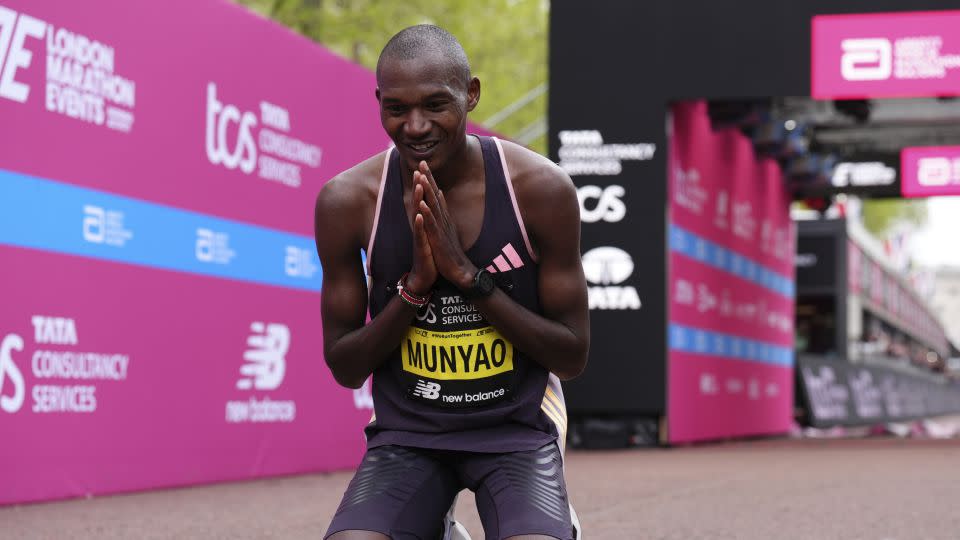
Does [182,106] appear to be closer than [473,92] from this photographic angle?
No

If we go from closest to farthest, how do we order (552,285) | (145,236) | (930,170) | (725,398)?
(552,285)
(145,236)
(725,398)
(930,170)

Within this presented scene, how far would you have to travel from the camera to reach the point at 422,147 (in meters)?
2.76

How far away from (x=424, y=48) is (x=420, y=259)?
1.32ft

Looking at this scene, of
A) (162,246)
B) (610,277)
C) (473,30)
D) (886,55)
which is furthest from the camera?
(473,30)

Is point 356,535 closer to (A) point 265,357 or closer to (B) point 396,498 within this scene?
(B) point 396,498

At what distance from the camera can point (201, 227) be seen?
7.93m

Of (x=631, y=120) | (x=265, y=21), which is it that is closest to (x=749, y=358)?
(x=631, y=120)

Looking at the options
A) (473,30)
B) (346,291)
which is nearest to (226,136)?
(346,291)

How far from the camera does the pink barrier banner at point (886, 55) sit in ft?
39.4

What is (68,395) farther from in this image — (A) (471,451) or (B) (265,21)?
(A) (471,451)

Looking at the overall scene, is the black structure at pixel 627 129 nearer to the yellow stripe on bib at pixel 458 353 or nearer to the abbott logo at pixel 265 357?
the abbott logo at pixel 265 357

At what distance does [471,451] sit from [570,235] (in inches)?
18.9

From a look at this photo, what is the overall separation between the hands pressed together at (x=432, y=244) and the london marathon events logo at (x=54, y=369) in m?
4.00

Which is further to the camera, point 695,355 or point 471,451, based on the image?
point 695,355
